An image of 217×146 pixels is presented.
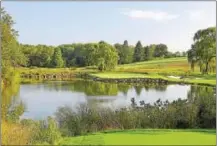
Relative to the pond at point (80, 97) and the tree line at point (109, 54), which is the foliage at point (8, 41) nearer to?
the pond at point (80, 97)

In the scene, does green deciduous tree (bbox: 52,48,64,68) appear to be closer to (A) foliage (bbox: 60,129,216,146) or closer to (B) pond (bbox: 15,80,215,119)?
(B) pond (bbox: 15,80,215,119)

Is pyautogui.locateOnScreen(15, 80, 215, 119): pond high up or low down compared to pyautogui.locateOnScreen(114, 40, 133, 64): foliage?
down

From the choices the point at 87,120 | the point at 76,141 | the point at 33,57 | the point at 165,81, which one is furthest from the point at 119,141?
the point at 33,57

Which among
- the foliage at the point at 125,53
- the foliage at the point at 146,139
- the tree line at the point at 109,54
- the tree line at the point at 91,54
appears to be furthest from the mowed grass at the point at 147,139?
the foliage at the point at 125,53

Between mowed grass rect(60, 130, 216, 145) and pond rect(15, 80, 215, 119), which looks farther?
pond rect(15, 80, 215, 119)

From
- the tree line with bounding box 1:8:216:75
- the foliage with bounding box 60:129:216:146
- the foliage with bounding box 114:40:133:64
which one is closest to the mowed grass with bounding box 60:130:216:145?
the foliage with bounding box 60:129:216:146

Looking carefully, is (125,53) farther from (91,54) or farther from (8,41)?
(8,41)

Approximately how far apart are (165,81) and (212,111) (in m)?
31.7

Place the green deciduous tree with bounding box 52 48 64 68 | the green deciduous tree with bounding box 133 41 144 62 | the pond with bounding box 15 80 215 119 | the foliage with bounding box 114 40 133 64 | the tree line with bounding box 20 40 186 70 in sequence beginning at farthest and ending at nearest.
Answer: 1. the green deciduous tree with bounding box 133 41 144 62
2. the foliage with bounding box 114 40 133 64
3. the green deciduous tree with bounding box 52 48 64 68
4. the tree line with bounding box 20 40 186 70
5. the pond with bounding box 15 80 215 119

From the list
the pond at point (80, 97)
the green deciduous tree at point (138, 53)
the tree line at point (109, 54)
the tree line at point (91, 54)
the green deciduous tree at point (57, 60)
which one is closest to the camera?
the pond at point (80, 97)

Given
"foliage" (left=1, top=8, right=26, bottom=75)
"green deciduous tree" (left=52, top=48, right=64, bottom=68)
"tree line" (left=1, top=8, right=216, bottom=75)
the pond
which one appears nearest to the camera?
the pond

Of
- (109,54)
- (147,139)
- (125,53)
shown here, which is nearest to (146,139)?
(147,139)

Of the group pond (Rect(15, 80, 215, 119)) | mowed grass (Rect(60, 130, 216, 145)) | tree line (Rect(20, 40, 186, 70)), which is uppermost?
tree line (Rect(20, 40, 186, 70))

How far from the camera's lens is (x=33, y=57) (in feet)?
234
